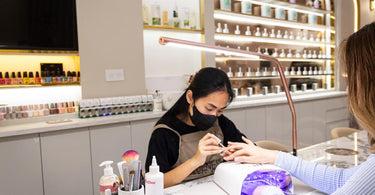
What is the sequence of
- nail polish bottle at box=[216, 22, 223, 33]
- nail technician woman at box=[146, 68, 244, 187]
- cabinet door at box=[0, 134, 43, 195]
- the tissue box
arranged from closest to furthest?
the tissue box
nail technician woman at box=[146, 68, 244, 187]
cabinet door at box=[0, 134, 43, 195]
nail polish bottle at box=[216, 22, 223, 33]

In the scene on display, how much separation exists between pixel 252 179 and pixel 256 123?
2.89 metres

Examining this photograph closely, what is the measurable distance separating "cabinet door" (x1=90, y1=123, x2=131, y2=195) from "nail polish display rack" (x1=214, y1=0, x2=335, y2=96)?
195cm

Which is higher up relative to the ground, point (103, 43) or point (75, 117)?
point (103, 43)

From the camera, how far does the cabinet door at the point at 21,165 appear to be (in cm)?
230

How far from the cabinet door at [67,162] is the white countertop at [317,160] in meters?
1.56

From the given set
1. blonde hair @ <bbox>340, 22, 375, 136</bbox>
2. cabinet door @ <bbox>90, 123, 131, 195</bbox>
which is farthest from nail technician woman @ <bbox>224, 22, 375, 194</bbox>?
cabinet door @ <bbox>90, 123, 131, 195</bbox>

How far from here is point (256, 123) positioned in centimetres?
396

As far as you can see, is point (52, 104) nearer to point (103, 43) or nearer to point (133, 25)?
point (103, 43)

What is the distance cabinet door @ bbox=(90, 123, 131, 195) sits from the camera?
269cm

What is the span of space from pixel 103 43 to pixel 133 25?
0.42 m

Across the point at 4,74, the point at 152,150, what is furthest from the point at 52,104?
the point at 152,150

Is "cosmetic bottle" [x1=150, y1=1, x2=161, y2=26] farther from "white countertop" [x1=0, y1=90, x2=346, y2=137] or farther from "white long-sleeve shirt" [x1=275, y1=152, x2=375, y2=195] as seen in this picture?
"white long-sleeve shirt" [x1=275, y1=152, x2=375, y2=195]

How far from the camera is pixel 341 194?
0.97 meters

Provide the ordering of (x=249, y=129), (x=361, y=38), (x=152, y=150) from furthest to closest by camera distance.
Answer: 1. (x=249, y=129)
2. (x=152, y=150)
3. (x=361, y=38)
